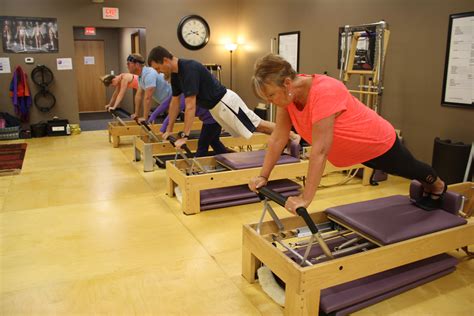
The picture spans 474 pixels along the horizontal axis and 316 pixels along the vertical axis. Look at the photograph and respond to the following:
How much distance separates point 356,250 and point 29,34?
285 inches

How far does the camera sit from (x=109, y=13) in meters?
7.86

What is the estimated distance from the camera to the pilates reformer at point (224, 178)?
3654 mm

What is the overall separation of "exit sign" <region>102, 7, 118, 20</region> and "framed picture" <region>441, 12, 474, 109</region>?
232 inches

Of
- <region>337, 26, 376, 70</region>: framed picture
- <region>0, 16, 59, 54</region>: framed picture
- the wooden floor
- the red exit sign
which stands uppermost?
the red exit sign

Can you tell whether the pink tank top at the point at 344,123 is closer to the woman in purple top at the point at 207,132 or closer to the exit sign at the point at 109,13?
the woman in purple top at the point at 207,132

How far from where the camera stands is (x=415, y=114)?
4934mm

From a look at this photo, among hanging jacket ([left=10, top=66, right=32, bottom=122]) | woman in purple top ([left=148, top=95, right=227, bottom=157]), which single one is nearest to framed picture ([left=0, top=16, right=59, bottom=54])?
hanging jacket ([left=10, top=66, right=32, bottom=122])

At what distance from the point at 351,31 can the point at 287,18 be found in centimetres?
245

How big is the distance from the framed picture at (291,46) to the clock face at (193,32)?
1926 mm

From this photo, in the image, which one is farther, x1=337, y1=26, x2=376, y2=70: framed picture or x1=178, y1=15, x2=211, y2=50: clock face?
x1=178, y1=15, x2=211, y2=50: clock face

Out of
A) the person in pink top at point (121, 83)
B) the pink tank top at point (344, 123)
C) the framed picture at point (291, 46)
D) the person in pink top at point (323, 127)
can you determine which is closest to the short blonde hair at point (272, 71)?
the person in pink top at point (323, 127)

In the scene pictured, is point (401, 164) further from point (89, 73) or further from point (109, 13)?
point (89, 73)

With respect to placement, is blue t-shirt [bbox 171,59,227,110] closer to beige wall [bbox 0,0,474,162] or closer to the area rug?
beige wall [bbox 0,0,474,162]

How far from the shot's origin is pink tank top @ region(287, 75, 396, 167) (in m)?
2.02
